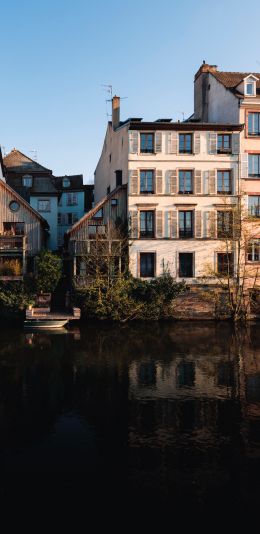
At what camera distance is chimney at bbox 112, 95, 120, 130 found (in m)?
40.2

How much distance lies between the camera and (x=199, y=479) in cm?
948

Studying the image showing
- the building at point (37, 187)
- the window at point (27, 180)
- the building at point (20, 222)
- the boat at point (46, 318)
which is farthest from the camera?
the window at point (27, 180)

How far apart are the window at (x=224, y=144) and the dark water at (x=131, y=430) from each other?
19.2 m

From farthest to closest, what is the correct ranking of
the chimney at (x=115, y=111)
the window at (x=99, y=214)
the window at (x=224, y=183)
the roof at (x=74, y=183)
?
the roof at (x=74, y=183), the chimney at (x=115, y=111), the window at (x=99, y=214), the window at (x=224, y=183)

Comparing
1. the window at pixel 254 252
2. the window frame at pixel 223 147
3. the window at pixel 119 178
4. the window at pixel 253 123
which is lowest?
the window at pixel 254 252

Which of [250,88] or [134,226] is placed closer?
[134,226]

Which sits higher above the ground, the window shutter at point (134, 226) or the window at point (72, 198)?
the window at point (72, 198)

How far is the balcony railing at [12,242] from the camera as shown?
3375 cm

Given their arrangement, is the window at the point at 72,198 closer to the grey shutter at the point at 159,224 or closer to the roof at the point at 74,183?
the roof at the point at 74,183

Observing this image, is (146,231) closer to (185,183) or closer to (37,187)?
(185,183)

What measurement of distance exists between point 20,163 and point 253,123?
87.3 feet

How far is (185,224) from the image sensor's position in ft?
114

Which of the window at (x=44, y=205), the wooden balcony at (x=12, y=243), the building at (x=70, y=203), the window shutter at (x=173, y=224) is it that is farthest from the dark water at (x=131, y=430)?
the building at (x=70, y=203)

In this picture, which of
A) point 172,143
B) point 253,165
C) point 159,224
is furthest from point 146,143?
point 253,165
